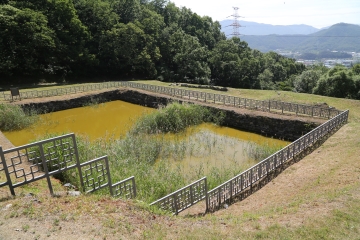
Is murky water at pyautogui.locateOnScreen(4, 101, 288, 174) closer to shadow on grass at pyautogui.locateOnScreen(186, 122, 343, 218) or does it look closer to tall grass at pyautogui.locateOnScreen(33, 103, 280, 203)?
tall grass at pyautogui.locateOnScreen(33, 103, 280, 203)

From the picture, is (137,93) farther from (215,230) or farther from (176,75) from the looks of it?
(215,230)

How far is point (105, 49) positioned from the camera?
35438mm

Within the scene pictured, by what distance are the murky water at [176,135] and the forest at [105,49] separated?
12420 millimetres

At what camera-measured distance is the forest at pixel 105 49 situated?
95.0 feet

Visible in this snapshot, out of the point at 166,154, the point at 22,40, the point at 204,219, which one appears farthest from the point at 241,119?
the point at 22,40

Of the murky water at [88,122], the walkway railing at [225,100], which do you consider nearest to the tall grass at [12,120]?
the murky water at [88,122]

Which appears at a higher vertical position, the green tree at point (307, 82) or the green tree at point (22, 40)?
the green tree at point (22, 40)

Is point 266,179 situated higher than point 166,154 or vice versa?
point 166,154

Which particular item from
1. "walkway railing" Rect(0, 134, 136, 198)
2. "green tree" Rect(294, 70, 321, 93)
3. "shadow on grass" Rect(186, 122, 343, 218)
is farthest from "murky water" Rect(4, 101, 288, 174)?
"green tree" Rect(294, 70, 321, 93)

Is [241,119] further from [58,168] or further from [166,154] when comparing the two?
[58,168]

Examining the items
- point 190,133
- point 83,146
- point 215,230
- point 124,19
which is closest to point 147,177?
point 83,146

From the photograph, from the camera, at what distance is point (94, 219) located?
5.39m

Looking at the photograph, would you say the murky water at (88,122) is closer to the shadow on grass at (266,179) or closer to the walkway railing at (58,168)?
the walkway railing at (58,168)

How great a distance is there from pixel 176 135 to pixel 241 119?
4944 millimetres
